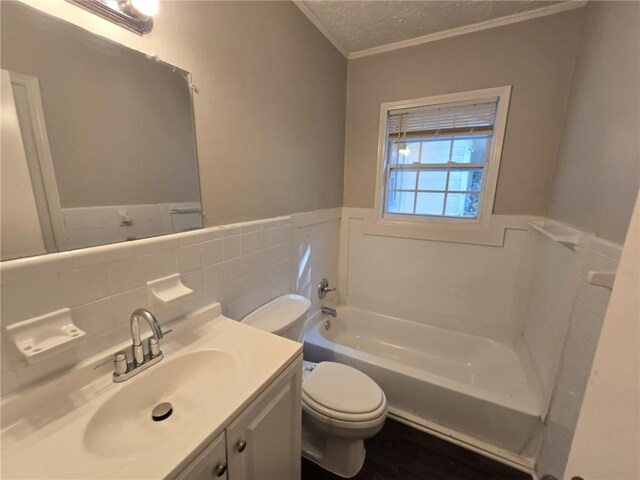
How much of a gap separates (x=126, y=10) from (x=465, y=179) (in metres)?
2.07

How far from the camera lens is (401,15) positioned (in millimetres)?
1578

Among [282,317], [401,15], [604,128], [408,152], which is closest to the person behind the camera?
[604,128]

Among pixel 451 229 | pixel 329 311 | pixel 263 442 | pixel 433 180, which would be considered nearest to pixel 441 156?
pixel 433 180

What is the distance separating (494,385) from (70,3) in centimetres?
251

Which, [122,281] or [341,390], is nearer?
[122,281]

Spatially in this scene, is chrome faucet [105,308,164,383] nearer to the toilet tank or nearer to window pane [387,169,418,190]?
the toilet tank

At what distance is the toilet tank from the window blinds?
155cm

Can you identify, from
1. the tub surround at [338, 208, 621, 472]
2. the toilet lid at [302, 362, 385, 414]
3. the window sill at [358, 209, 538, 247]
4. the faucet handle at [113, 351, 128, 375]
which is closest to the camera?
the faucet handle at [113, 351, 128, 375]

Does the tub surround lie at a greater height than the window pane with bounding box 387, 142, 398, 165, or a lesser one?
lesser

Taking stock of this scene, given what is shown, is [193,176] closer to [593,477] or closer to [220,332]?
[220,332]

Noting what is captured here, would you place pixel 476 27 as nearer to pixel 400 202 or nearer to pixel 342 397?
pixel 400 202

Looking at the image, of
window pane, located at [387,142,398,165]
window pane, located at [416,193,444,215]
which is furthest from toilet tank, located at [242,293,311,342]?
window pane, located at [387,142,398,165]

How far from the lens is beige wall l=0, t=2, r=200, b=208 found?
649mm

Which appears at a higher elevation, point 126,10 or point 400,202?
point 126,10
